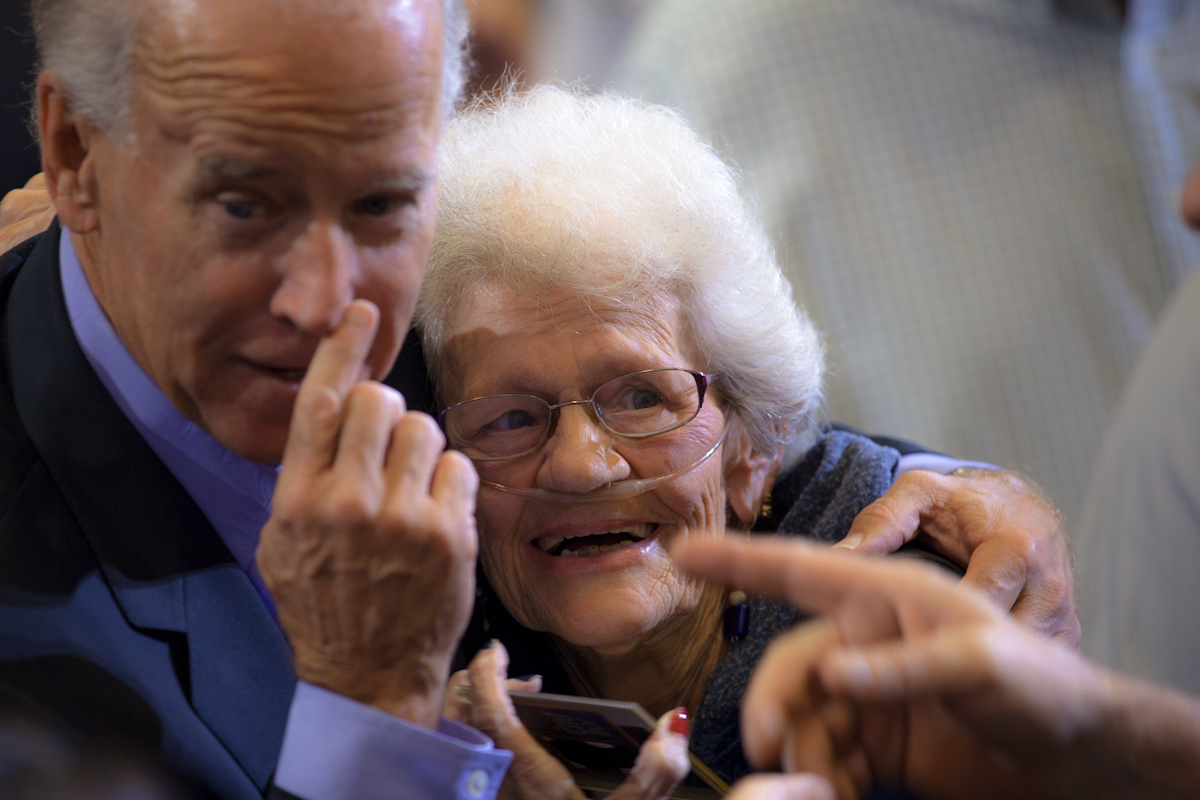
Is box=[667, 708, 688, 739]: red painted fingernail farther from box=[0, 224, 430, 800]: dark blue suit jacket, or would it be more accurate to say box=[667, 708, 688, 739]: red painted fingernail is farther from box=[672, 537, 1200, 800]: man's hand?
box=[0, 224, 430, 800]: dark blue suit jacket

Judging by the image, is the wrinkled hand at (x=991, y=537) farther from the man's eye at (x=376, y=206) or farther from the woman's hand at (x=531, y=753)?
the man's eye at (x=376, y=206)

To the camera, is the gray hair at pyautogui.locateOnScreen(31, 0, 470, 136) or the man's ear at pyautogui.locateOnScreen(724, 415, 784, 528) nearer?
the gray hair at pyautogui.locateOnScreen(31, 0, 470, 136)

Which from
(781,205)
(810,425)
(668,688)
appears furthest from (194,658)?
(781,205)

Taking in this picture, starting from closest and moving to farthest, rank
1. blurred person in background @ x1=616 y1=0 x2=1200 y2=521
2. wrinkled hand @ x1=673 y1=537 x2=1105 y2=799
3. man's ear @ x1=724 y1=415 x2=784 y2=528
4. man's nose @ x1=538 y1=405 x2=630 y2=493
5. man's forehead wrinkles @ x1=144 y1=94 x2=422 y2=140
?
wrinkled hand @ x1=673 y1=537 x2=1105 y2=799
man's forehead wrinkles @ x1=144 y1=94 x2=422 y2=140
man's nose @ x1=538 y1=405 x2=630 y2=493
man's ear @ x1=724 y1=415 x2=784 y2=528
blurred person in background @ x1=616 y1=0 x2=1200 y2=521

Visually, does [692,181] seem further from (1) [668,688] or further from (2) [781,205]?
(2) [781,205]

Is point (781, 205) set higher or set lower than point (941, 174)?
lower

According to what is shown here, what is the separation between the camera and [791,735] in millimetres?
915

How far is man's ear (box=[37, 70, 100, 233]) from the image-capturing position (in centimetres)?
110

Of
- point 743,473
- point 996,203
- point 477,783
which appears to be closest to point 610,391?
point 743,473

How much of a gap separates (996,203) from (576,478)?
2101 mm

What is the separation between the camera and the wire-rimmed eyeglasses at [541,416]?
1.60 metres

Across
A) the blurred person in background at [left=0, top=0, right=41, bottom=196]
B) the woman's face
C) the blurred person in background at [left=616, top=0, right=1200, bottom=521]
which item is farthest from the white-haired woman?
the blurred person in background at [left=616, top=0, right=1200, bottom=521]

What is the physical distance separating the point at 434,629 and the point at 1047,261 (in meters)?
2.61

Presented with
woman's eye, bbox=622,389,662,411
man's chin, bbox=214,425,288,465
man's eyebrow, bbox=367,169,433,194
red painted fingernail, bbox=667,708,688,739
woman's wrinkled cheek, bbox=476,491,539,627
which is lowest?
woman's wrinkled cheek, bbox=476,491,539,627
